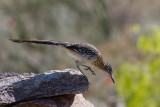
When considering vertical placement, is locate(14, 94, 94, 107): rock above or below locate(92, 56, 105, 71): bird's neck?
below

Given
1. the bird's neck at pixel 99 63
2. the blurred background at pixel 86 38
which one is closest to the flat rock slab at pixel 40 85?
the bird's neck at pixel 99 63

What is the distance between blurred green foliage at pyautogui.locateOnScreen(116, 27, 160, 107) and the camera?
34.0 ft

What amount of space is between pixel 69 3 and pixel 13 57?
178 inches

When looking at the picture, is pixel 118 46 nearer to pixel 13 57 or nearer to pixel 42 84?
pixel 13 57

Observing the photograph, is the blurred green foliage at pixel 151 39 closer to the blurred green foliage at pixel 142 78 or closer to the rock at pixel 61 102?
the blurred green foliage at pixel 142 78

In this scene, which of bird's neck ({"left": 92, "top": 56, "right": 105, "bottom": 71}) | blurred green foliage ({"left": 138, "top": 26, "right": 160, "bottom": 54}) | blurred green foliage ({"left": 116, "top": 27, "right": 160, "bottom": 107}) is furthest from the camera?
blurred green foliage ({"left": 116, "top": 27, "right": 160, "bottom": 107})

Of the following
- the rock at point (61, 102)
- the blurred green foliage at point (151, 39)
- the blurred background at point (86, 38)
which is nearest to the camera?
the rock at point (61, 102)

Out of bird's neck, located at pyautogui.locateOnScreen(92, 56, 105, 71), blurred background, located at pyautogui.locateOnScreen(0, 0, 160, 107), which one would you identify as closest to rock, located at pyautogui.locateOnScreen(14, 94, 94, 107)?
bird's neck, located at pyautogui.locateOnScreen(92, 56, 105, 71)

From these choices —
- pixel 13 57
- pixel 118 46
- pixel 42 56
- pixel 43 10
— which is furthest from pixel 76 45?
pixel 118 46

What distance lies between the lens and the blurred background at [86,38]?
11.3 meters

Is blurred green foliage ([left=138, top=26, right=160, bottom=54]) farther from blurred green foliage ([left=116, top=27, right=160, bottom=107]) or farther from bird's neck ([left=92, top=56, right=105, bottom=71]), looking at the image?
bird's neck ([left=92, top=56, right=105, bottom=71])

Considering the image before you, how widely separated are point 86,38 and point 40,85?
45.2ft

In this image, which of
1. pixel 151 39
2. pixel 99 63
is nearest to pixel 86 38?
pixel 151 39

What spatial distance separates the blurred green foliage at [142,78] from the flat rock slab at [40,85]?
5379 mm
